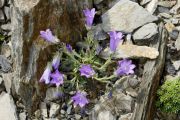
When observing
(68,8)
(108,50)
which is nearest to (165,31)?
(108,50)

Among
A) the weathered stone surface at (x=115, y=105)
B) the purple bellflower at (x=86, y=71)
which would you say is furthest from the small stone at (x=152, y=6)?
the purple bellflower at (x=86, y=71)

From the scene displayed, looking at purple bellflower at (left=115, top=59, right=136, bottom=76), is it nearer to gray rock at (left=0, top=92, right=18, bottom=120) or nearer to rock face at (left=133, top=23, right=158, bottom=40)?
rock face at (left=133, top=23, right=158, bottom=40)

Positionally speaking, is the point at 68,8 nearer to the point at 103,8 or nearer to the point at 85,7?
the point at 85,7

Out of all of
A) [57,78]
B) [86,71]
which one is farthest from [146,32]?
[57,78]

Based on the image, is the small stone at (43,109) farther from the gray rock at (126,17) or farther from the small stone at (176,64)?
the small stone at (176,64)

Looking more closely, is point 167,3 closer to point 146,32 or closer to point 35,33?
point 146,32

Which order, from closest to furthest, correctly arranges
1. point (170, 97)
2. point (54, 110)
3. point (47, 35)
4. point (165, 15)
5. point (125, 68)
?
point (47, 35) → point (125, 68) → point (170, 97) → point (54, 110) → point (165, 15)
